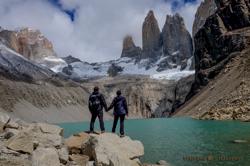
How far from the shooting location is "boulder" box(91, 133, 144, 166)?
18734 mm

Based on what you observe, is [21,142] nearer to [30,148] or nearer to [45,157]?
[30,148]

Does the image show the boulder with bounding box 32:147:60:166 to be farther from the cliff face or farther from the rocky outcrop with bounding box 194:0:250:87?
the rocky outcrop with bounding box 194:0:250:87

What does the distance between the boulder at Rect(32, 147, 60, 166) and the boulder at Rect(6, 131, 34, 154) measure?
41cm

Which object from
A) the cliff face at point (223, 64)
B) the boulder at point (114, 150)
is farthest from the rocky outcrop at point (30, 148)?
the cliff face at point (223, 64)

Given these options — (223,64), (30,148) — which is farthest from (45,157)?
(223,64)

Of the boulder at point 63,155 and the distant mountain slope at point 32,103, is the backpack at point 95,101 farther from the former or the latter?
the distant mountain slope at point 32,103

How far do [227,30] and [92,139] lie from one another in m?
140

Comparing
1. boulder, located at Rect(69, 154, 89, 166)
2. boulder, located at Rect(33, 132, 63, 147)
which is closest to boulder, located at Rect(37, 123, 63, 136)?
boulder, located at Rect(33, 132, 63, 147)

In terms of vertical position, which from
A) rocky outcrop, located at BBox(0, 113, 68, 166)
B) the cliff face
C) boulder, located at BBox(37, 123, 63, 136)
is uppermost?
the cliff face

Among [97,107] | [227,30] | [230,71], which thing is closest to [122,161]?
[97,107]

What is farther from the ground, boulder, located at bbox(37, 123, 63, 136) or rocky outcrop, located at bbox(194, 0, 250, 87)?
rocky outcrop, located at bbox(194, 0, 250, 87)

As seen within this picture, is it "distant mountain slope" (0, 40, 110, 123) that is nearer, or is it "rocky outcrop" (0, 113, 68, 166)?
"rocky outcrop" (0, 113, 68, 166)

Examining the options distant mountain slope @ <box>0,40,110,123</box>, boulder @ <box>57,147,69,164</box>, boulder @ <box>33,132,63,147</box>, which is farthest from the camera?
distant mountain slope @ <box>0,40,110,123</box>

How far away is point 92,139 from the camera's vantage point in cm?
2002
